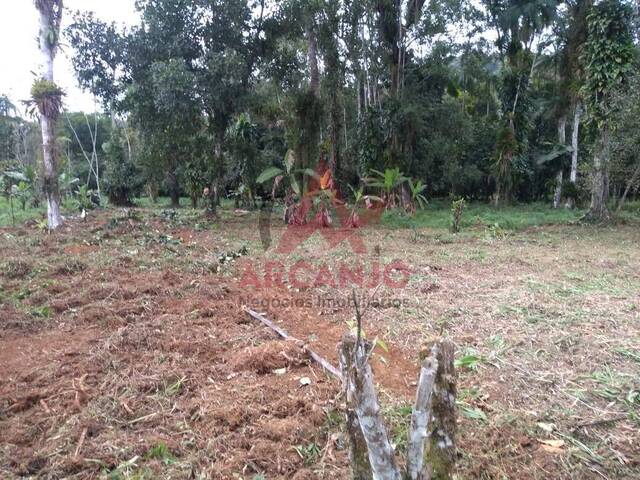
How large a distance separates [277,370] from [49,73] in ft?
28.4

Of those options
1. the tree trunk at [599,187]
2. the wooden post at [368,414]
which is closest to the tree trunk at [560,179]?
the tree trunk at [599,187]

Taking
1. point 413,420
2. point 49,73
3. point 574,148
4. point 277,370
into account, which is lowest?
point 277,370

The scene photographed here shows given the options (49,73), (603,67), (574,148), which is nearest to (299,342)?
(49,73)

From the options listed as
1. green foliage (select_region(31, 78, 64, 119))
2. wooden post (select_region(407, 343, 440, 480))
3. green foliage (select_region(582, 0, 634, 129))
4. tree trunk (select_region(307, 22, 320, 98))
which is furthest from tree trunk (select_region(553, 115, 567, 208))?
wooden post (select_region(407, 343, 440, 480))

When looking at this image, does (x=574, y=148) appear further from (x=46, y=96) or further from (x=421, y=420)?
(x=421, y=420)

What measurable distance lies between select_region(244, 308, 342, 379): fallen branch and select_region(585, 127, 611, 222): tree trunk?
9896 millimetres

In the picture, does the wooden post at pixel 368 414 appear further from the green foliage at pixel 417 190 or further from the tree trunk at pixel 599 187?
the tree trunk at pixel 599 187

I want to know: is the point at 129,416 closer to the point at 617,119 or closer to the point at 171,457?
the point at 171,457

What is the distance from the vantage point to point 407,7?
1157cm

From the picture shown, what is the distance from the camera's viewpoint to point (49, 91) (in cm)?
825

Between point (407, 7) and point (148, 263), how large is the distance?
32.7ft

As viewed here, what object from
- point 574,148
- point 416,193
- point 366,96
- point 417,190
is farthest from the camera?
point 366,96

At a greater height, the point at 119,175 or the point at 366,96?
the point at 366,96

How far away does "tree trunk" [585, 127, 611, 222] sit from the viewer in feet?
33.8
